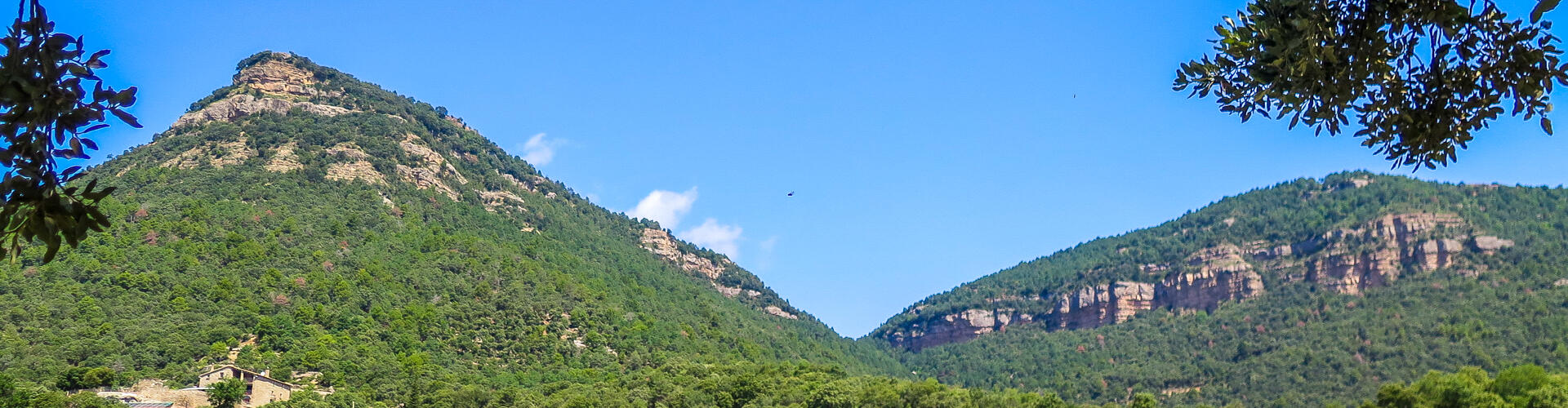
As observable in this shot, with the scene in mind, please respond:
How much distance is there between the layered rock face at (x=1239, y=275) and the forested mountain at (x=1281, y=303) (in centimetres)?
22


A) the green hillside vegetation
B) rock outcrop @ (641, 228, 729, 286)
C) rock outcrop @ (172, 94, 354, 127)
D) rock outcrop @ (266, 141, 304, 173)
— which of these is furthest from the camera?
rock outcrop @ (641, 228, 729, 286)

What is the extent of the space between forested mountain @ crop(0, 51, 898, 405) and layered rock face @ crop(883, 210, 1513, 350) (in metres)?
28.5

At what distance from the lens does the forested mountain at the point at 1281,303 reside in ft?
331

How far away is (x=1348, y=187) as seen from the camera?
15175 centimetres

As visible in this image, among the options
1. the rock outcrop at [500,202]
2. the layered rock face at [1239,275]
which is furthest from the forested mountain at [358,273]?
the layered rock face at [1239,275]

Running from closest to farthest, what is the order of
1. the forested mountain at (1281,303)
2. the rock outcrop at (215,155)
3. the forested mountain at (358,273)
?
the forested mountain at (358,273)
the forested mountain at (1281,303)
the rock outcrop at (215,155)

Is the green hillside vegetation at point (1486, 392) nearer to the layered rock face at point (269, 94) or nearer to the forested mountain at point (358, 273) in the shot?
→ the forested mountain at point (358, 273)

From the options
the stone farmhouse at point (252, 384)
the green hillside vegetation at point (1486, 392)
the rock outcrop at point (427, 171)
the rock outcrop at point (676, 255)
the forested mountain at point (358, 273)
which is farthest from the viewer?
the rock outcrop at point (676, 255)

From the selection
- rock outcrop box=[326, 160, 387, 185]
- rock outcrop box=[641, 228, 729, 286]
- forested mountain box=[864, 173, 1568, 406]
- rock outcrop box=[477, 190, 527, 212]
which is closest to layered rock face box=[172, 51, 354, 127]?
rock outcrop box=[326, 160, 387, 185]

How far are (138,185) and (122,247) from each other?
1718 cm

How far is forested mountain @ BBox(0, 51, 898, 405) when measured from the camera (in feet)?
229

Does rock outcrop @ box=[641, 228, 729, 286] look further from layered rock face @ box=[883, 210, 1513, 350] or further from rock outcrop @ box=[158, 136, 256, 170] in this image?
rock outcrop @ box=[158, 136, 256, 170]

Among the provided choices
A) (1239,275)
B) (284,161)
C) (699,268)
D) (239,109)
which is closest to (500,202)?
(284,161)

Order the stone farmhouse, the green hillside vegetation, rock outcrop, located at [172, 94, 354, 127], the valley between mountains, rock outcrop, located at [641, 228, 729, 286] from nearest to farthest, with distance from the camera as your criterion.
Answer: the green hillside vegetation, the stone farmhouse, the valley between mountains, rock outcrop, located at [172, 94, 354, 127], rock outcrop, located at [641, 228, 729, 286]
